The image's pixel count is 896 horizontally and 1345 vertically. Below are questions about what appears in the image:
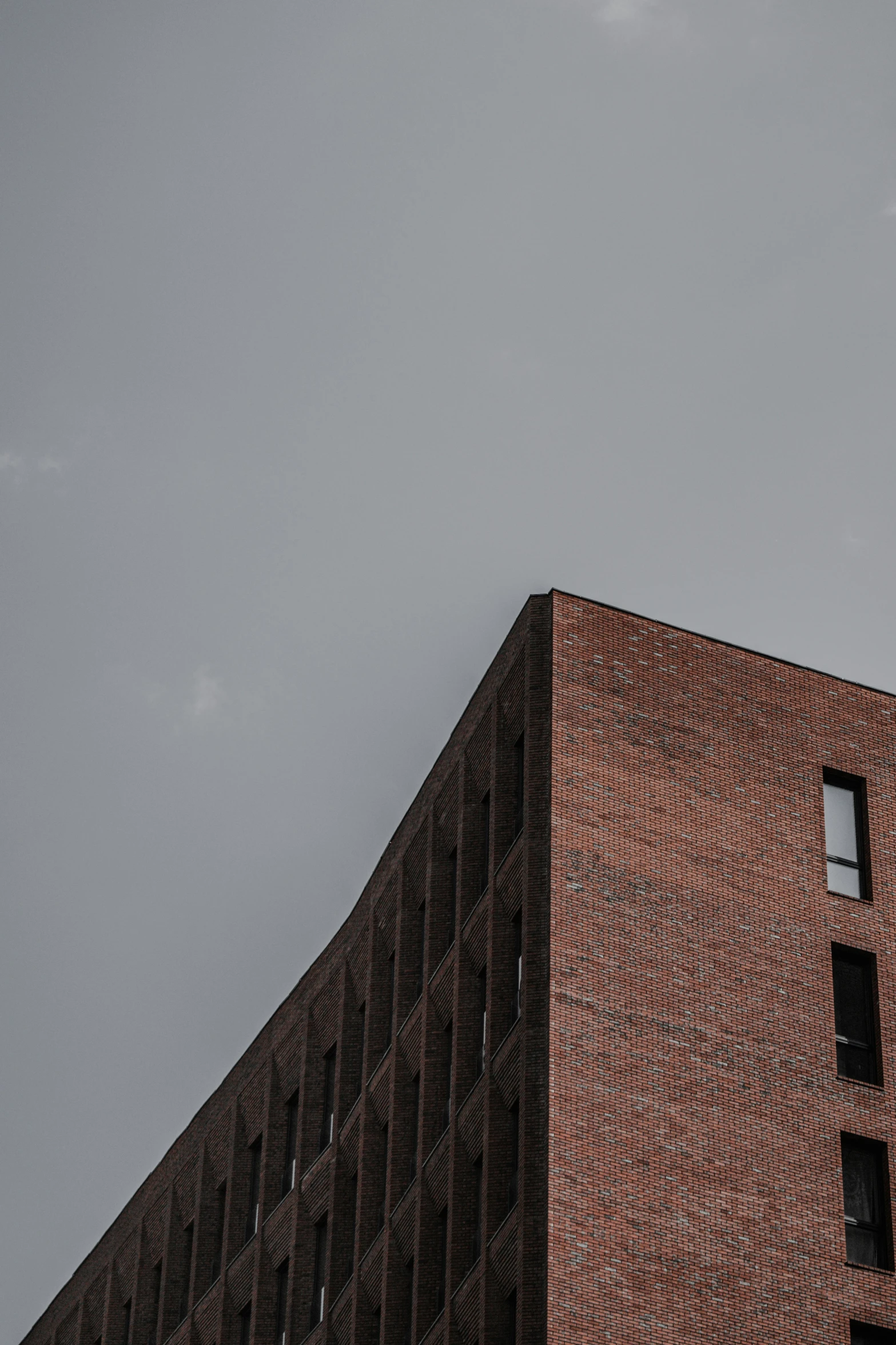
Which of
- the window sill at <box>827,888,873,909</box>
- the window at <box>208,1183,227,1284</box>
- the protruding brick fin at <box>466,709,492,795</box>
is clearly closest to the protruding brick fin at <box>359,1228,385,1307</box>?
the protruding brick fin at <box>466,709,492,795</box>

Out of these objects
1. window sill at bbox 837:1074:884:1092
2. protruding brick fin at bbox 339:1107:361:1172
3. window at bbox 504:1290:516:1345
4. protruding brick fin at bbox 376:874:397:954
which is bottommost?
window at bbox 504:1290:516:1345

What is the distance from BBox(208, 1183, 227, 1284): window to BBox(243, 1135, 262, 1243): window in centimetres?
92

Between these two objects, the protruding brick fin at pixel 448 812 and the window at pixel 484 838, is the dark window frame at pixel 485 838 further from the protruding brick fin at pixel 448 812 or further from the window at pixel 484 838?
the protruding brick fin at pixel 448 812

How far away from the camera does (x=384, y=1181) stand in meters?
49.5

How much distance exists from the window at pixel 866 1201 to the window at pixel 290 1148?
57.6ft

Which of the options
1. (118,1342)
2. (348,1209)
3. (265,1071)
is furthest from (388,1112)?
(118,1342)

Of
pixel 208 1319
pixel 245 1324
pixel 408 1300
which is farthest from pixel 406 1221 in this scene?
pixel 208 1319

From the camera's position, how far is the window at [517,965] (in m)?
43.2

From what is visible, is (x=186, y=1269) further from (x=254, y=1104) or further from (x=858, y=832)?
(x=858, y=832)

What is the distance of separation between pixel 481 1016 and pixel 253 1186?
1571cm

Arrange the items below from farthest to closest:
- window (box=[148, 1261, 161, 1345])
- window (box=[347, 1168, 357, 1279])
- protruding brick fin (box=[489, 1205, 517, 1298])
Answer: window (box=[148, 1261, 161, 1345]) → window (box=[347, 1168, 357, 1279]) → protruding brick fin (box=[489, 1205, 517, 1298])

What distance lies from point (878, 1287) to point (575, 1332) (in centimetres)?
632

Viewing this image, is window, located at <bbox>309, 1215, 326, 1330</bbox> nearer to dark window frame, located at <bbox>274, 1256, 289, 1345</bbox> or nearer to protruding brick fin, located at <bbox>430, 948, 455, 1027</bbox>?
dark window frame, located at <bbox>274, 1256, 289, 1345</bbox>

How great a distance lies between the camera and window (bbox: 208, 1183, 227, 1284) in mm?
59062
